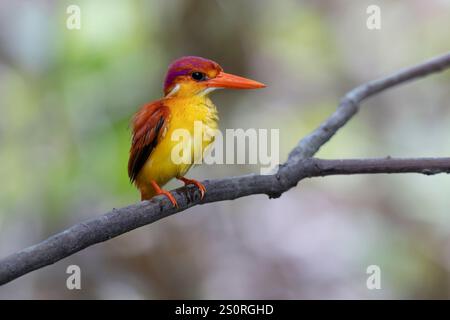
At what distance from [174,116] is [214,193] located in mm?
324

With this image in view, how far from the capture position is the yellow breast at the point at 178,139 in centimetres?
162

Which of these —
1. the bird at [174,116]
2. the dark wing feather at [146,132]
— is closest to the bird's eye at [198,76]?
the bird at [174,116]

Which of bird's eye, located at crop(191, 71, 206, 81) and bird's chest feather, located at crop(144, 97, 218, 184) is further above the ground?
bird's eye, located at crop(191, 71, 206, 81)

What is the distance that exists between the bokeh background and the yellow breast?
72 centimetres

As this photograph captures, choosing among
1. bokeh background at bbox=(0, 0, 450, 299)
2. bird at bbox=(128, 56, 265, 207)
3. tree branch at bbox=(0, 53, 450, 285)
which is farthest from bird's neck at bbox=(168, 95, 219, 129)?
bokeh background at bbox=(0, 0, 450, 299)

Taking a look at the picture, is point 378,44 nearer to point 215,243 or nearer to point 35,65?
point 215,243

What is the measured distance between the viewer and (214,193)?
1.42 meters

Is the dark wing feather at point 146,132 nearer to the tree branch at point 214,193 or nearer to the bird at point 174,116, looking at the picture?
the bird at point 174,116

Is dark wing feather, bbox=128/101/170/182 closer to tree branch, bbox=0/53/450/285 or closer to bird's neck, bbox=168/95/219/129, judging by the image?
bird's neck, bbox=168/95/219/129

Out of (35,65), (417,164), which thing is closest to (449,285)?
(417,164)

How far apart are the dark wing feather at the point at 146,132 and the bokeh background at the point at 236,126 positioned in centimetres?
69

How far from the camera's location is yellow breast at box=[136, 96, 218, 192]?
1623 millimetres
